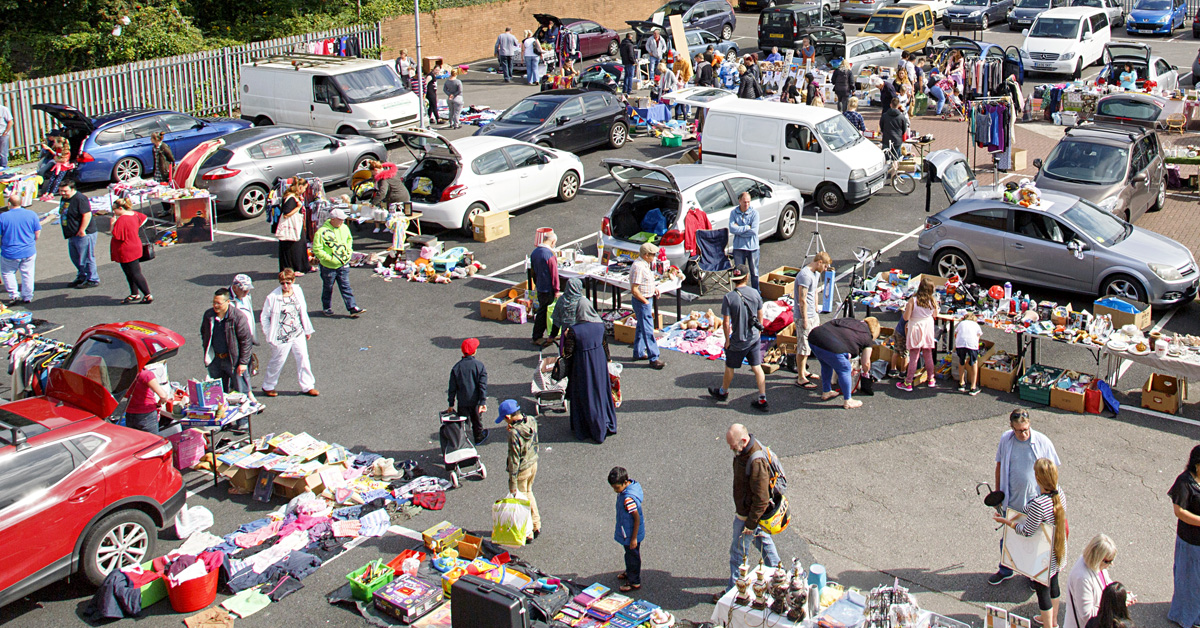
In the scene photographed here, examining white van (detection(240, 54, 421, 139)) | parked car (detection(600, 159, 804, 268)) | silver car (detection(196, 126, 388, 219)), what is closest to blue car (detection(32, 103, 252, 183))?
white van (detection(240, 54, 421, 139))

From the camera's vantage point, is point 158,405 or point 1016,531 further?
point 158,405

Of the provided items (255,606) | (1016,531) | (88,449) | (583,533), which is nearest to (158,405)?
(88,449)

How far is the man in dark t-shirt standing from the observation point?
16234 millimetres

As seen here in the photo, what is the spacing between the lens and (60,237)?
19625mm

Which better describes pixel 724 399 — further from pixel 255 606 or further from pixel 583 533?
pixel 255 606

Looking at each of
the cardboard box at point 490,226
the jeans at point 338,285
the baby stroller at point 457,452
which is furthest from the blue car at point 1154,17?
the baby stroller at point 457,452

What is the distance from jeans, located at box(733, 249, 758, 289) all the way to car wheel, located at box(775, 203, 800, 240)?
2.66 metres

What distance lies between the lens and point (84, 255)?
16672 mm

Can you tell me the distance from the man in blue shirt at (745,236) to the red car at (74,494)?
8.37 meters

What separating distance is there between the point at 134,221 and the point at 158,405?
5775mm

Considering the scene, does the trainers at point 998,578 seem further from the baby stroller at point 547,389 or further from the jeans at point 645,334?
the jeans at point 645,334

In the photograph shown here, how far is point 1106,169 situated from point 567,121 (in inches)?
421

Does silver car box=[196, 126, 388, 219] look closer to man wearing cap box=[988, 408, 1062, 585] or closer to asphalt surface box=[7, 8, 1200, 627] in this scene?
asphalt surface box=[7, 8, 1200, 627]

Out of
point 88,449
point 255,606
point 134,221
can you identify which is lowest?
point 255,606
